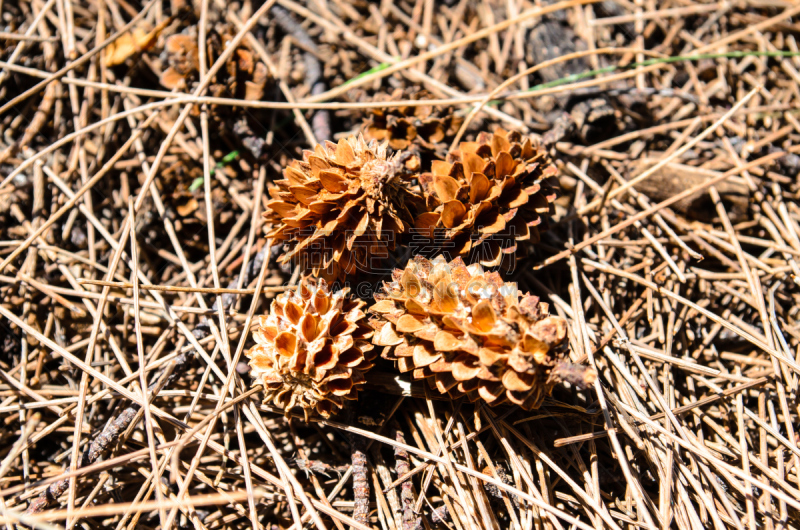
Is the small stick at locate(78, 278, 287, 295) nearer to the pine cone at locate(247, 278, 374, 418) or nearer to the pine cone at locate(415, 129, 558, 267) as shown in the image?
the pine cone at locate(247, 278, 374, 418)

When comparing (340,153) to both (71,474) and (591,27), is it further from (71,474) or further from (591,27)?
(591,27)

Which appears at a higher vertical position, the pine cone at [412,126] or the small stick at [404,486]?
the pine cone at [412,126]

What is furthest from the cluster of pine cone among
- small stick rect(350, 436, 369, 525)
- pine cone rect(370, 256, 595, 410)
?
small stick rect(350, 436, 369, 525)

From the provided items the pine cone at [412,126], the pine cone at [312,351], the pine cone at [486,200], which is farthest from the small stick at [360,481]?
the pine cone at [412,126]

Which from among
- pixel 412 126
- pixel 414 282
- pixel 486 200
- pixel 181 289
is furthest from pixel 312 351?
pixel 412 126

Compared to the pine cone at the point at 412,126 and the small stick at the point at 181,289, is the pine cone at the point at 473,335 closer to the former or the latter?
the small stick at the point at 181,289

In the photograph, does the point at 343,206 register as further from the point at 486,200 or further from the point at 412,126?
the point at 412,126

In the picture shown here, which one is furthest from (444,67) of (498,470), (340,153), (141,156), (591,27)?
(498,470)
